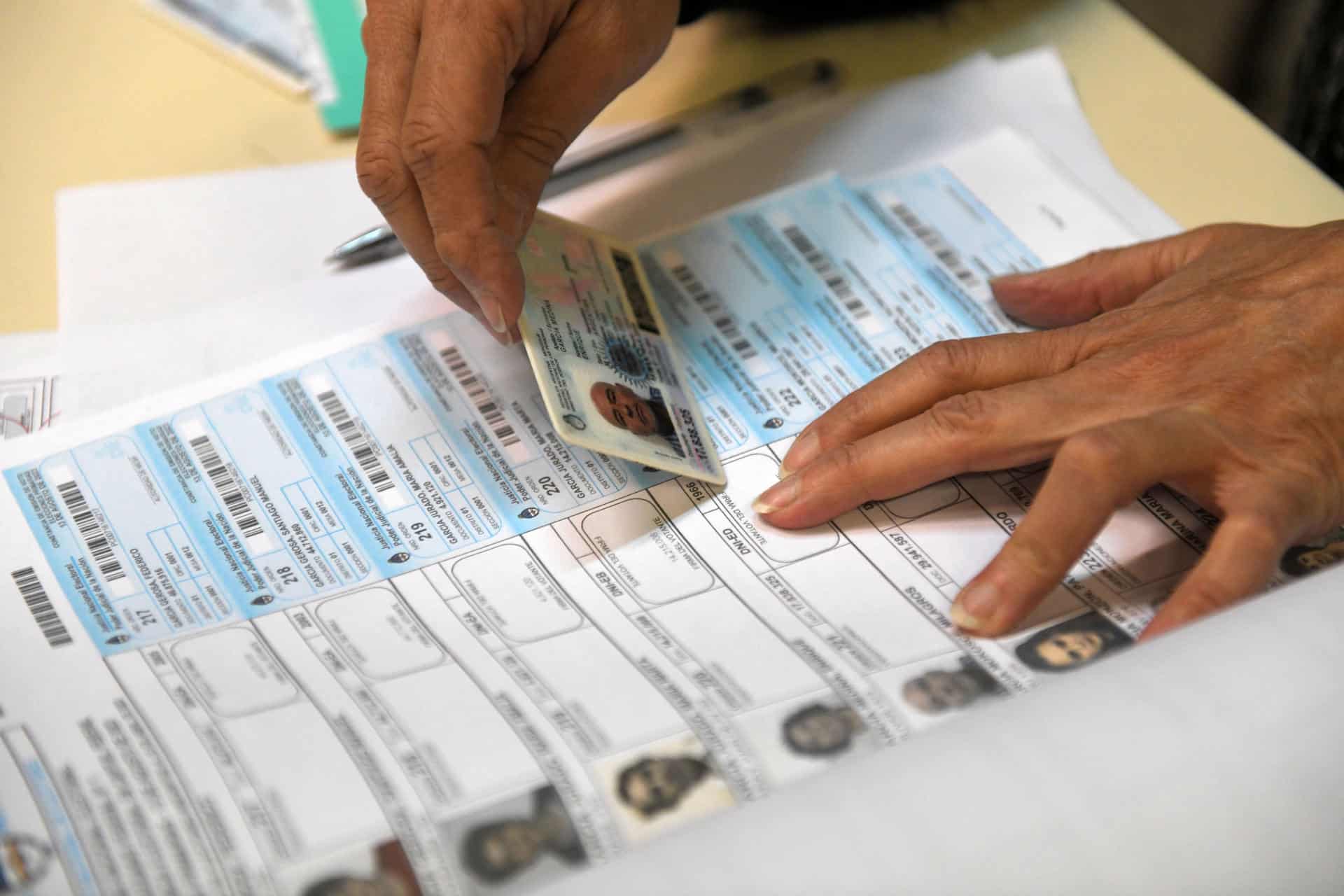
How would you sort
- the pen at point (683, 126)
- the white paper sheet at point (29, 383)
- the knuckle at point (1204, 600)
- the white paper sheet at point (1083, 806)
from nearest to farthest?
the white paper sheet at point (1083, 806) → the knuckle at point (1204, 600) → the white paper sheet at point (29, 383) → the pen at point (683, 126)

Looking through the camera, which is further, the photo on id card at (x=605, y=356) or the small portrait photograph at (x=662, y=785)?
the photo on id card at (x=605, y=356)

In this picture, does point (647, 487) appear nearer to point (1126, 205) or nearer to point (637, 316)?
point (637, 316)

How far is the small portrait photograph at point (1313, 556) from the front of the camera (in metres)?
0.49

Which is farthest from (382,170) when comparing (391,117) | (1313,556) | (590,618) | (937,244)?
(1313,556)

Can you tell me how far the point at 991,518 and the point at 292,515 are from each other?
1.11 feet

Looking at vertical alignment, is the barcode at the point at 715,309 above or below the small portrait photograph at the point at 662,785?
above

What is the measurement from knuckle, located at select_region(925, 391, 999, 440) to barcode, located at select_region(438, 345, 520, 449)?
21 centimetres

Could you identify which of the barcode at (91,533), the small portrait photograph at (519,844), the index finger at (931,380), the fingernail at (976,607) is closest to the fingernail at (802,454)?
the index finger at (931,380)

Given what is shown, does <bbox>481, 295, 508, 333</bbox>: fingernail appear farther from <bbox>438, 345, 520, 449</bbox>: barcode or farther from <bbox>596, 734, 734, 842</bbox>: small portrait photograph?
<bbox>596, 734, 734, 842</bbox>: small portrait photograph

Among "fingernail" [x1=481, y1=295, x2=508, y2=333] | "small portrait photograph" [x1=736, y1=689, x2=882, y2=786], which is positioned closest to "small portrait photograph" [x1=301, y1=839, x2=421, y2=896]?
"small portrait photograph" [x1=736, y1=689, x2=882, y2=786]

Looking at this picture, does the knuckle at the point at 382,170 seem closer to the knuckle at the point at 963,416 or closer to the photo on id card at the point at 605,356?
the photo on id card at the point at 605,356

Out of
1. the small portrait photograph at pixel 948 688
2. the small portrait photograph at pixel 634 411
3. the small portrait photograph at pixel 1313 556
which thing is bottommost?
the small portrait photograph at pixel 1313 556

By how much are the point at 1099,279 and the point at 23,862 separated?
0.58 meters

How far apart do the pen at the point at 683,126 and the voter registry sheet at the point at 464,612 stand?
8cm
